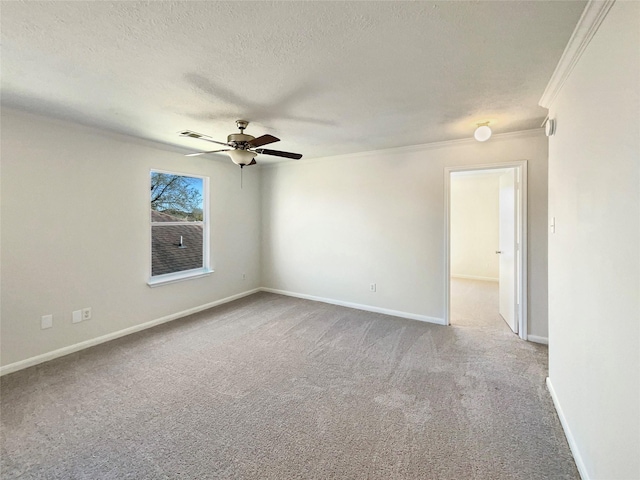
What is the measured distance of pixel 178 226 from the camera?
412 centimetres

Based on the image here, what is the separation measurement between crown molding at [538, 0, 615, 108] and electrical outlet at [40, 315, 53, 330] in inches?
184

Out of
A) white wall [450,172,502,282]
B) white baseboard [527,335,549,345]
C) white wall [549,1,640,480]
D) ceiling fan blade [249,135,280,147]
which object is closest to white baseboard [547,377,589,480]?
white wall [549,1,640,480]

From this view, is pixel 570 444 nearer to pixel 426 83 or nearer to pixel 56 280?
pixel 426 83

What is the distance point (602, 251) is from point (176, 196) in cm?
447

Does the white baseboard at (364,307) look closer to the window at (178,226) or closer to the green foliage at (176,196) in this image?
the window at (178,226)

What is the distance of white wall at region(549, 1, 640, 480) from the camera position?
105 cm

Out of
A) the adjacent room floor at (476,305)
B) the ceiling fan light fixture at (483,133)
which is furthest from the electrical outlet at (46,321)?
the ceiling fan light fixture at (483,133)

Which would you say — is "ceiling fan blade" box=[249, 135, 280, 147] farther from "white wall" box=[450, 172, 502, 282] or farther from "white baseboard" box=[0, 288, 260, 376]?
"white wall" box=[450, 172, 502, 282]

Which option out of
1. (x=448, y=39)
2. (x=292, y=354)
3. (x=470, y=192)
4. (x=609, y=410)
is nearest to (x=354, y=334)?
(x=292, y=354)

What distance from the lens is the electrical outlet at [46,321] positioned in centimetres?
279

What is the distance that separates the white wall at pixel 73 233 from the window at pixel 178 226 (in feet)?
0.58

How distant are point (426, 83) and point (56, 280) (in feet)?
12.9

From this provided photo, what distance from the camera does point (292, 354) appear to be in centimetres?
293

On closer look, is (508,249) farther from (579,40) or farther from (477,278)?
(477,278)
